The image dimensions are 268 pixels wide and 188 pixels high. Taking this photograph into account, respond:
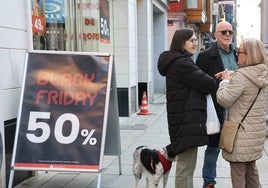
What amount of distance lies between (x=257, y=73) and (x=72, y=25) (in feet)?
17.9

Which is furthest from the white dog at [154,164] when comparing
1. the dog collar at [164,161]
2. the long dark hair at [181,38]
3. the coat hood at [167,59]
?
the long dark hair at [181,38]

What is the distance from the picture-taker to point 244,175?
413 centimetres

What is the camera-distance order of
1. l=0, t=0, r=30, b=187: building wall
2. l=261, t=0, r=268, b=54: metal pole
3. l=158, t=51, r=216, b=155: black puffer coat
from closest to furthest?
l=158, t=51, r=216, b=155: black puffer coat < l=0, t=0, r=30, b=187: building wall < l=261, t=0, r=268, b=54: metal pole

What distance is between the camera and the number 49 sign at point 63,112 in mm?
4570

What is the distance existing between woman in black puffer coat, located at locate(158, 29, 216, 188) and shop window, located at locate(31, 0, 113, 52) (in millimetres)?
3116

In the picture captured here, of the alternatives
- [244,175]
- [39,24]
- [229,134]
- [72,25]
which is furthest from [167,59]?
[72,25]

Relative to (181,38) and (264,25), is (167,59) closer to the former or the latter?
(181,38)

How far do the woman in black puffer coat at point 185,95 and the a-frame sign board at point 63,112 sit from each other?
916 millimetres

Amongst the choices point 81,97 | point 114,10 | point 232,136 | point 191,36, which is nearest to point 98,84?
point 81,97

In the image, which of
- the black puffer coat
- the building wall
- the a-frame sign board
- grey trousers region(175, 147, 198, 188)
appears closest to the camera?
the black puffer coat

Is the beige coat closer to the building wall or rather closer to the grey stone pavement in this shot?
the grey stone pavement

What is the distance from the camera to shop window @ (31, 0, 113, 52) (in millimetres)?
6891

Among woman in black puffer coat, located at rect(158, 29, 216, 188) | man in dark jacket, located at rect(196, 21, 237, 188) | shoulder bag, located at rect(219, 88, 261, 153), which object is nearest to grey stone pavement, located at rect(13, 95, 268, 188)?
man in dark jacket, located at rect(196, 21, 237, 188)

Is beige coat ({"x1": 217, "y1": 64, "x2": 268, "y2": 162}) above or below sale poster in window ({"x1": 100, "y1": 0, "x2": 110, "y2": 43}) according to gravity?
below
